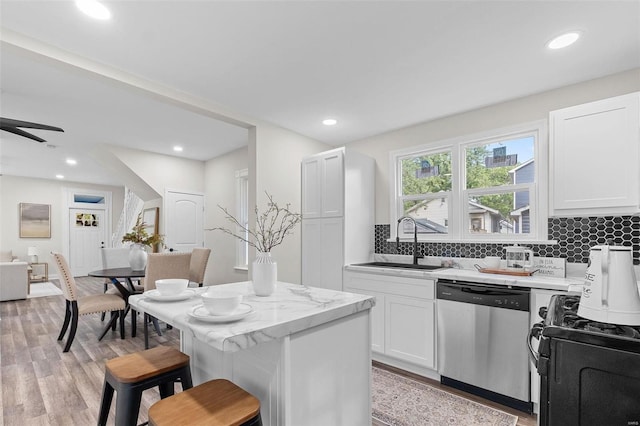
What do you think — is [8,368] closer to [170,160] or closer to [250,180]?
[250,180]

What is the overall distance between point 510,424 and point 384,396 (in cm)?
86

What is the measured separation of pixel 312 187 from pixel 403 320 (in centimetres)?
185

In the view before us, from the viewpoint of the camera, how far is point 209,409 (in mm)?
1163

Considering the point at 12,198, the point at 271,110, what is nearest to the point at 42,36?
the point at 271,110

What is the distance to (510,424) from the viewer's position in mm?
2170

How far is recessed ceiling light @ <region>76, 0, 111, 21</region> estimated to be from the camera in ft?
6.00

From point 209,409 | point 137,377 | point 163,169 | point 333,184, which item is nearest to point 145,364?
point 137,377

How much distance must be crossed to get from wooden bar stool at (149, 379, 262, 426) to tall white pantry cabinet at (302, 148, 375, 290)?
7.87 feet

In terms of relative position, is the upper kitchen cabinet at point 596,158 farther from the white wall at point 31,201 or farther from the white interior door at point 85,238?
the white wall at point 31,201

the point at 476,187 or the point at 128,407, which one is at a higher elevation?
the point at 476,187

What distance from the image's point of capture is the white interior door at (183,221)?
5620 millimetres

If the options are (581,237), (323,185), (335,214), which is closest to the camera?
(581,237)

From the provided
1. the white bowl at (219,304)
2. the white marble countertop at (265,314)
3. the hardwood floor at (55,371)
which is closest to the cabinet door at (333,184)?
the hardwood floor at (55,371)

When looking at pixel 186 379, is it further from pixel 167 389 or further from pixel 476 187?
pixel 476 187
